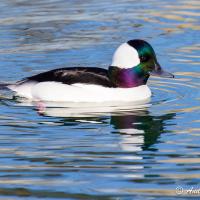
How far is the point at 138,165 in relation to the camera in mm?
9836

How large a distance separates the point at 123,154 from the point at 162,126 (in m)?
1.53

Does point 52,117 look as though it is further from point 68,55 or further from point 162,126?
point 68,55

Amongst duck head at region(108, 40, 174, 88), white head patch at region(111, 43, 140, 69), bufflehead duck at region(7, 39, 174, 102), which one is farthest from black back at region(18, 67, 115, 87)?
white head patch at region(111, 43, 140, 69)

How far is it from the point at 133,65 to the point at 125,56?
0.19 m

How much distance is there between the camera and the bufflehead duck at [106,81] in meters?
13.3

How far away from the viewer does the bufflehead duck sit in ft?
43.5

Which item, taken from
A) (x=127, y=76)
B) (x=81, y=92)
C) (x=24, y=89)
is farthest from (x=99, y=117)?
(x=24, y=89)

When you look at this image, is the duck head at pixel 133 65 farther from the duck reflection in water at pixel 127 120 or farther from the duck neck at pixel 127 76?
the duck reflection in water at pixel 127 120

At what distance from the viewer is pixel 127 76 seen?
13539 millimetres

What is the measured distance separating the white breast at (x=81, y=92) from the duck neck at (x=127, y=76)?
0.11 meters

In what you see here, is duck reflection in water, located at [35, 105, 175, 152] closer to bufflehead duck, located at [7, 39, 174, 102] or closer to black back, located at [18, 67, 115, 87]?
bufflehead duck, located at [7, 39, 174, 102]

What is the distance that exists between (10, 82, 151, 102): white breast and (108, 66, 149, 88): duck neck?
11 centimetres

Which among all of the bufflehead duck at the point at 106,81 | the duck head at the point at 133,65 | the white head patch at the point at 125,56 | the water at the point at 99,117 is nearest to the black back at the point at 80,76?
the bufflehead duck at the point at 106,81

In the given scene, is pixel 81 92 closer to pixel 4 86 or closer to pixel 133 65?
pixel 133 65
